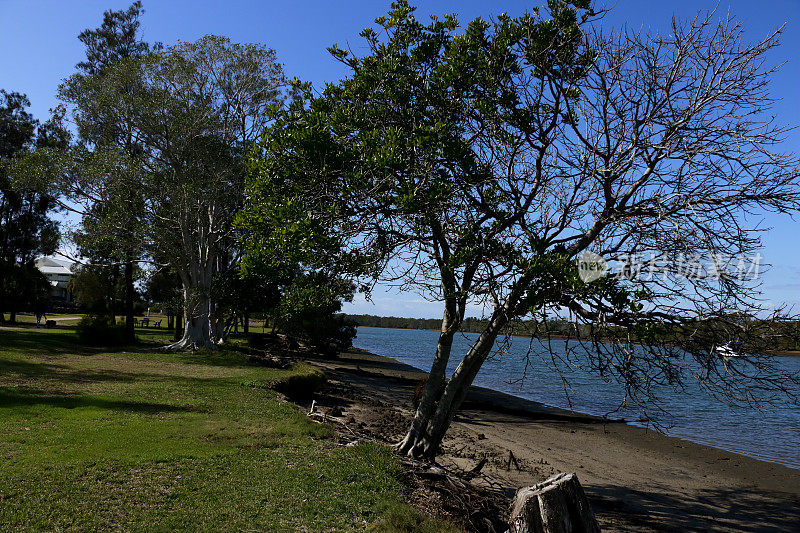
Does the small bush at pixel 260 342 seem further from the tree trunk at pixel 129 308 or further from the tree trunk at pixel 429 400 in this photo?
the tree trunk at pixel 429 400

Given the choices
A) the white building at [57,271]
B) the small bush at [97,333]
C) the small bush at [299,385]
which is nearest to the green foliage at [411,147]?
the small bush at [299,385]

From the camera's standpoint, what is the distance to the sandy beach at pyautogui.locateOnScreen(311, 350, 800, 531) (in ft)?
35.0

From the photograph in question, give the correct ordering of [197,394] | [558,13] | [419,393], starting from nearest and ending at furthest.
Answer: [558,13], [197,394], [419,393]

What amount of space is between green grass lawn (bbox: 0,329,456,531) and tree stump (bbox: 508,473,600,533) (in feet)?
5.91

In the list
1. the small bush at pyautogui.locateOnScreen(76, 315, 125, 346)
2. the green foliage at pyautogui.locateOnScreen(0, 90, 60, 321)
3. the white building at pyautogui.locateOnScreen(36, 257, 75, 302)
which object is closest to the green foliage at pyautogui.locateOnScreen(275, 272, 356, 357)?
the small bush at pyautogui.locateOnScreen(76, 315, 125, 346)

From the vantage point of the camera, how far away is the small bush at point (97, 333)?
92.7 ft

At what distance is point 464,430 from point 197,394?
8349 mm

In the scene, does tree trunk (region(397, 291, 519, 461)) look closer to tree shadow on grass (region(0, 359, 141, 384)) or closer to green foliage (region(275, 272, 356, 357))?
green foliage (region(275, 272, 356, 357))

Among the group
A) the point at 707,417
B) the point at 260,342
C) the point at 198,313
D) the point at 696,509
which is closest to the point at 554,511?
the point at 696,509

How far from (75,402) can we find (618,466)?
14.5m

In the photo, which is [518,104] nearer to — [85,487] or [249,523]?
[249,523]

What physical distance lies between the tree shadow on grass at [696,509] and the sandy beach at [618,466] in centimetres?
2

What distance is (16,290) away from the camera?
40344 mm

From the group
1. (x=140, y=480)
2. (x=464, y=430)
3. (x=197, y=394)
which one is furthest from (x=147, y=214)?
(x=140, y=480)
